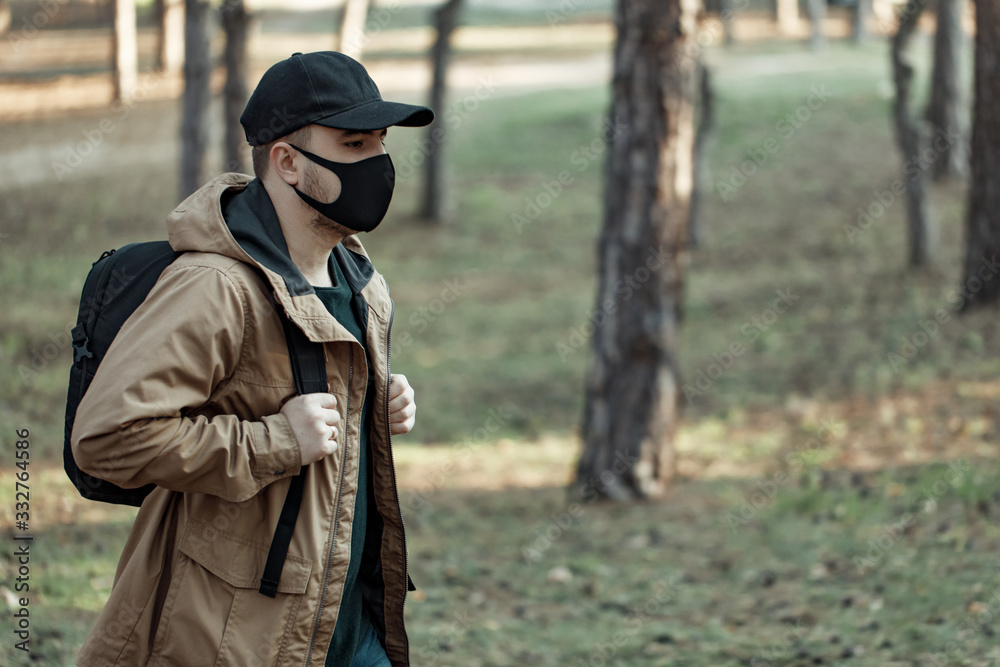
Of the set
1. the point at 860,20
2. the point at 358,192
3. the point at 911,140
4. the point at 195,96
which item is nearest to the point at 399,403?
the point at 358,192

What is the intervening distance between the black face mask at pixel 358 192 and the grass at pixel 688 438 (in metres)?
3.01

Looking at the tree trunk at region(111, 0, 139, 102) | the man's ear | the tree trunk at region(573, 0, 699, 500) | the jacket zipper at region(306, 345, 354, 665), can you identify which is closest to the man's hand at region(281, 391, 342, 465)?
the jacket zipper at region(306, 345, 354, 665)

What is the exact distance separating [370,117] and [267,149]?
12.3 inches

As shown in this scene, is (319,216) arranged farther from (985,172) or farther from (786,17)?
(786,17)

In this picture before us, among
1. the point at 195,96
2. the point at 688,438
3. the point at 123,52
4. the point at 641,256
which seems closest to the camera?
the point at 641,256

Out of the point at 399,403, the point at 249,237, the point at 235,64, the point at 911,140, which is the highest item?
the point at 249,237

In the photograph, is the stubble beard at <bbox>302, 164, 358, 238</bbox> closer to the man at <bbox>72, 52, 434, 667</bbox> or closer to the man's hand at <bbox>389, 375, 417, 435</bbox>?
the man at <bbox>72, 52, 434, 667</bbox>

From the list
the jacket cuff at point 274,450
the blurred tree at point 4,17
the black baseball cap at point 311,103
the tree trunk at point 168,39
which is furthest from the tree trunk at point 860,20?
Result: the jacket cuff at point 274,450

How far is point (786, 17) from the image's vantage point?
40.6 m

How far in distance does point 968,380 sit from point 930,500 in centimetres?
282

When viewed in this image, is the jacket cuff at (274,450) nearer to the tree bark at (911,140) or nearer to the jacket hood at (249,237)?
the jacket hood at (249,237)

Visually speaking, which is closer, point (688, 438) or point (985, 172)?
point (688, 438)

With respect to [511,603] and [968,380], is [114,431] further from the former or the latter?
[968,380]

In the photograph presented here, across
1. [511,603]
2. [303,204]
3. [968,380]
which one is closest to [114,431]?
[303,204]
